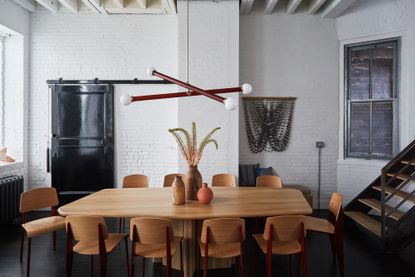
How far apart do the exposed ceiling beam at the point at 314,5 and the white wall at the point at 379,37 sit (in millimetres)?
529

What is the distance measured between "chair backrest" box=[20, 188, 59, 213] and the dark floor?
0.61 metres

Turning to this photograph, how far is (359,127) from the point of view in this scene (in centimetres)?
496

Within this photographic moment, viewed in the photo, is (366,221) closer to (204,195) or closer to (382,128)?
(382,128)

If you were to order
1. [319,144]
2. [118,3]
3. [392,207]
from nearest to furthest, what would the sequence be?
[392,207]
[118,3]
[319,144]

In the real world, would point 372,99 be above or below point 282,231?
above

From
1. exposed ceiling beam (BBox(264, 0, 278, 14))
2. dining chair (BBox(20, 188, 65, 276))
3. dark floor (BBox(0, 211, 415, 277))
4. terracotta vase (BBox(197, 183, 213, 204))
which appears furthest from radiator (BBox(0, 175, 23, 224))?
exposed ceiling beam (BBox(264, 0, 278, 14))

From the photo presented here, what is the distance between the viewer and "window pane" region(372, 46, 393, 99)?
185 inches

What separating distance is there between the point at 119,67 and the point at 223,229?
371 cm

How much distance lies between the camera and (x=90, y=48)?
495 cm

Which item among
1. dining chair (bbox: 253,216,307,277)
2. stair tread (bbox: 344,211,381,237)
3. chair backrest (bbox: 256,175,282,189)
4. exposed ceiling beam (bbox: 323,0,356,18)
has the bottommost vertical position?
stair tread (bbox: 344,211,381,237)

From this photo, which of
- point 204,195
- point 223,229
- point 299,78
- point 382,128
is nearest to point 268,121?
point 299,78

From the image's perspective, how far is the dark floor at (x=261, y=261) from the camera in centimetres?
298

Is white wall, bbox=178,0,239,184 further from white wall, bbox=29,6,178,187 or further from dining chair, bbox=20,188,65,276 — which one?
dining chair, bbox=20,188,65,276

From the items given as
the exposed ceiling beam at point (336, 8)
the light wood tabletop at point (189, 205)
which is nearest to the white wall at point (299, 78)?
the exposed ceiling beam at point (336, 8)
